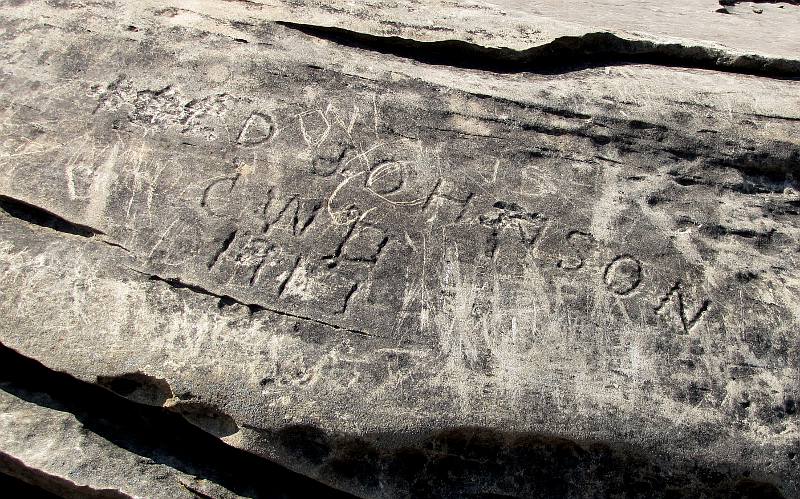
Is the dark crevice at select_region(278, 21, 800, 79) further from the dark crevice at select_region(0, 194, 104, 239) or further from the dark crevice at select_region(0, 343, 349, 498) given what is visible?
the dark crevice at select_region(0, 343, 349, 498)

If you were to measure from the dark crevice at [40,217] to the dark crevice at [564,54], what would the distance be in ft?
3.50

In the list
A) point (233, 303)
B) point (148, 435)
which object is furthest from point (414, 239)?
point (148, 435)

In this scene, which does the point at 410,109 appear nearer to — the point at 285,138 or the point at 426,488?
the point at 285,138

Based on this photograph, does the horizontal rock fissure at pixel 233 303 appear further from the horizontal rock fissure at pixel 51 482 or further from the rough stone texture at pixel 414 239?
the horizontal rock fissure at pixel 51 482

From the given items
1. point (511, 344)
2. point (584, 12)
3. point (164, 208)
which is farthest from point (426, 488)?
point (584, 12)

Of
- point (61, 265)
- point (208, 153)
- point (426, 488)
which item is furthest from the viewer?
point (208, 153)

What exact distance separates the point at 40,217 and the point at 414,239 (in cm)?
117

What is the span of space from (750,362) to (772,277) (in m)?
0.32

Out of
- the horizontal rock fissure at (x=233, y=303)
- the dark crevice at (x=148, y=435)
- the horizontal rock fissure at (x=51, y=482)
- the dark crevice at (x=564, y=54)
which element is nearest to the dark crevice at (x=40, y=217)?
the horizontal rock fissure at (x=233, y=303)

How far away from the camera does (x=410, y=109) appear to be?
278cm

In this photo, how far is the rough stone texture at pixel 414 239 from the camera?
2.25 meters

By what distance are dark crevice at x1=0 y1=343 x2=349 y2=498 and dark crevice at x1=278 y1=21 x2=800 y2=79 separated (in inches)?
57.5

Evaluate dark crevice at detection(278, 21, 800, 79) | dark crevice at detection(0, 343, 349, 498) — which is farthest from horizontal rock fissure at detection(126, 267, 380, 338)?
dark crevice at detection(278, 21, 800, 79)

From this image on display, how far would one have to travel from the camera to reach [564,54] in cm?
300
